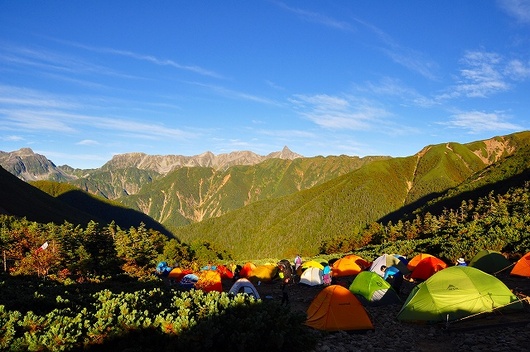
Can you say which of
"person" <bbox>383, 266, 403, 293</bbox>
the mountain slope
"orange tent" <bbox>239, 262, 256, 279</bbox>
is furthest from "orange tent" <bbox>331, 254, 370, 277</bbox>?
the mountain slope

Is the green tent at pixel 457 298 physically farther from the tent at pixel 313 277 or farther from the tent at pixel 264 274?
the tent at pixel 264 274

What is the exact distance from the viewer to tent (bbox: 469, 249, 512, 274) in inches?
847

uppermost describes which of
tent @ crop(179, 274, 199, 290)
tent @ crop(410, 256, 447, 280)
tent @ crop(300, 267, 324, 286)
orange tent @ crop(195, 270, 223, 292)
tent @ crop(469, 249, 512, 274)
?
tent @ crop(469, 249, 512, 274)

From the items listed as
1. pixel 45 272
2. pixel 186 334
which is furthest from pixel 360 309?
pixel 45 272

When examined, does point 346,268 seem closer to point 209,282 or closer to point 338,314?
point 209,282

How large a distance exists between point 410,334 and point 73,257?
46640mm

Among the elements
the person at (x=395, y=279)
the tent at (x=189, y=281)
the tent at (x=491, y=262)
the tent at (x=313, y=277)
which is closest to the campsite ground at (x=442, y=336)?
the person at (x=395, y=279)

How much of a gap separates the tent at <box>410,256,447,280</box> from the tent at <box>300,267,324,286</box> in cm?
631

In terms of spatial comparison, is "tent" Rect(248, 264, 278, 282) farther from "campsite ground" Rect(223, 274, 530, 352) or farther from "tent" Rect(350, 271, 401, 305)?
"campsite ground" Rect(223, 274, 530, 352)

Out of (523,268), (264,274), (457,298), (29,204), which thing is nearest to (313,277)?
(264,274)

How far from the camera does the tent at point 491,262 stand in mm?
21516

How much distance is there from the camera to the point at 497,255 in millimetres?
21828

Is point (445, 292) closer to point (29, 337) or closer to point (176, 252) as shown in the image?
point (29, 337)

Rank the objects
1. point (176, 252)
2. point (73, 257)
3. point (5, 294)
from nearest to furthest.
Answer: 1. point (5, 294)
2. point (73, 257)
3. point (176, 252)
